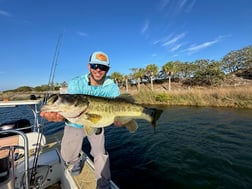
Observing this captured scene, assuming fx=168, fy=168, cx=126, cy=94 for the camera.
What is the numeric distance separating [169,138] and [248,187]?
4.69 meters

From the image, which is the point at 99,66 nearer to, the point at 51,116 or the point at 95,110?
the point at 95,110

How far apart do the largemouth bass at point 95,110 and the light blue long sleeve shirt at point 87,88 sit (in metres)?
0.69

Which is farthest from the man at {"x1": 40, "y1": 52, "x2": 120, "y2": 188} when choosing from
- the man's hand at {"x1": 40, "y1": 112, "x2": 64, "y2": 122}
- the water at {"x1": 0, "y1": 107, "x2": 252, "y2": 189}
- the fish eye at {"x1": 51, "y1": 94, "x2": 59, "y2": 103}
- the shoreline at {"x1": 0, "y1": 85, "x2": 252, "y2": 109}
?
the shoreline at {"x1": 0, "y1": 85, "x2": 252, "y2": 109}

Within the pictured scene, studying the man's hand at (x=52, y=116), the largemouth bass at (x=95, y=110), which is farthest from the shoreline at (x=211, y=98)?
the man's hand at (x=52, y=116)

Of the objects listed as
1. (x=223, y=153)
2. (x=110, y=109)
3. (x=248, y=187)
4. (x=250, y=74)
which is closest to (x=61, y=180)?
(x=110, y=109)

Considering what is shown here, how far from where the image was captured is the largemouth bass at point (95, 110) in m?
2.53

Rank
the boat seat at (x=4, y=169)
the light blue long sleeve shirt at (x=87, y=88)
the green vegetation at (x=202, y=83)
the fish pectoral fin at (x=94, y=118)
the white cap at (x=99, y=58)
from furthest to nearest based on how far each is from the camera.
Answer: the green vegetation at (x=202, y=83)
the light blue long sleeve shirt at (x=87, y=88)
the white cap at (x=99, y=58)
the fish pectoral fin at (x=94, y=118)
the boat seat at (x=4, y=169)

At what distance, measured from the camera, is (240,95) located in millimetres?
18500

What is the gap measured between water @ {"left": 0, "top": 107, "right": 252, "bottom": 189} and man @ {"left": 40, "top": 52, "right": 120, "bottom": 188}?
1169 millimetres

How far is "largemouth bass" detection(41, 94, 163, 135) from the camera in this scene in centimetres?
253

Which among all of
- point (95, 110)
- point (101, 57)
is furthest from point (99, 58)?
point (95, 110)

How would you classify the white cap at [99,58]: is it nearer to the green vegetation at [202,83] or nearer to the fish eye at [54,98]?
the fish eye at [54,98]

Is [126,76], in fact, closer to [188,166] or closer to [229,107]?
[229,107]

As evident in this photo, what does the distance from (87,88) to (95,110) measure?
0.94m
